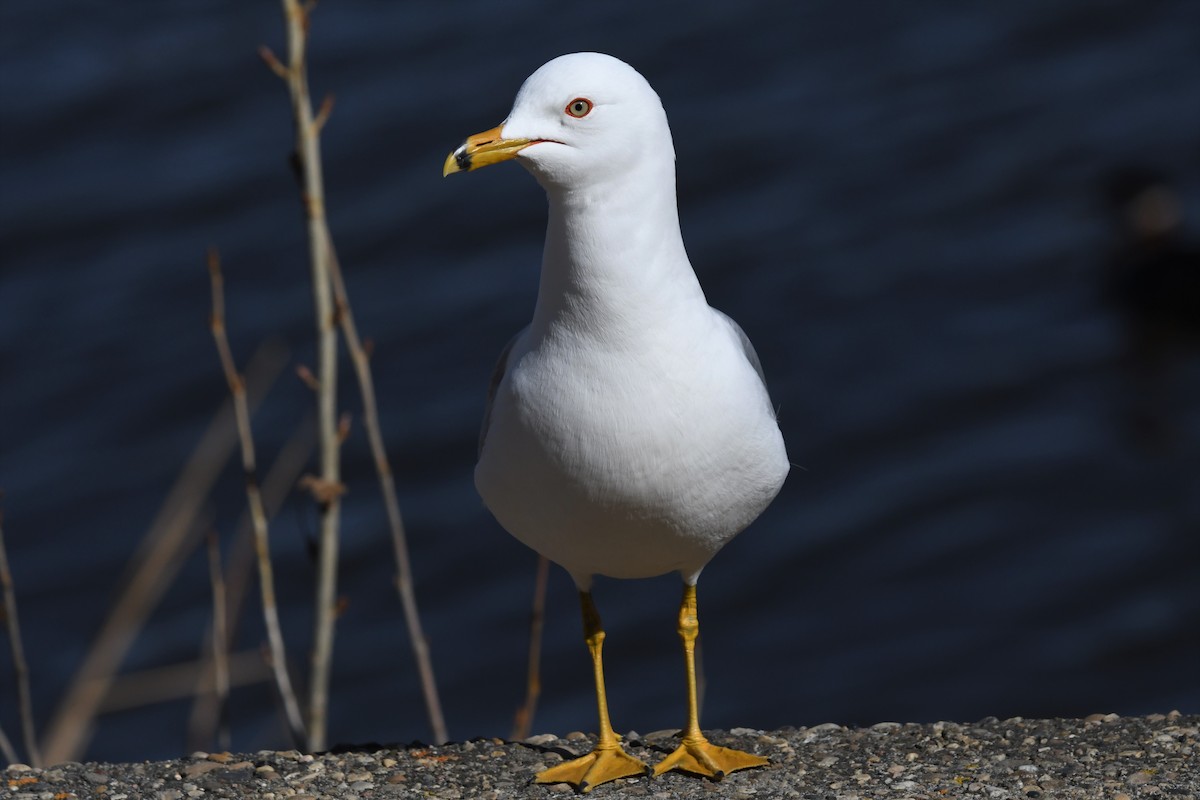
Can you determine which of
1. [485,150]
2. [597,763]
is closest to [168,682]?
[597,763]

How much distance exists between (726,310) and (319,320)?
21.0 feet

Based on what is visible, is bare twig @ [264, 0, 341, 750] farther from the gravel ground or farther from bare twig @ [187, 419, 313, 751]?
bare twig @ [187, 419, 313, 751]

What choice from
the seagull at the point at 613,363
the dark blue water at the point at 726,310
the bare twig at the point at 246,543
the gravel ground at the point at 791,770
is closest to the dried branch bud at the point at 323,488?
the gravel ground at the point at 791,770

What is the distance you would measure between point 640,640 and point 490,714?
94 centimetres

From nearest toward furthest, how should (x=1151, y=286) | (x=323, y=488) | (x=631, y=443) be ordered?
(x=631, y=443) → (x=323, y=488) → (x=1151, y=286)

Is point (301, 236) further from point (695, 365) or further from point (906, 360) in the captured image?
point (695, 365)

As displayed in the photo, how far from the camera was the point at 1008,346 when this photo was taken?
12.0 metres

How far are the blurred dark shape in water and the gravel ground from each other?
6.81 m

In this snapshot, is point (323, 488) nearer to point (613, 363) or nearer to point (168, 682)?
point (613, 363)

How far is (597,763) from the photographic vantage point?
5246mm

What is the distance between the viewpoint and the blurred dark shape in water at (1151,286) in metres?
12.3

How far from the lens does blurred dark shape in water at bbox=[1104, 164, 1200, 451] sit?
12305 mm

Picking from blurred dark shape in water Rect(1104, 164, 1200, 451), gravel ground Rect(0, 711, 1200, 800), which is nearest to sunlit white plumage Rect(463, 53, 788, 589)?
gravel ground Rect(0, 711, 1200, 800)

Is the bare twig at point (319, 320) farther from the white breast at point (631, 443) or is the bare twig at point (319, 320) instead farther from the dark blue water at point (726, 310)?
the dark blue water at point (726, 310)
